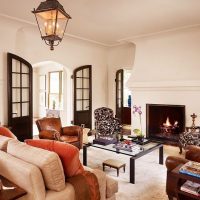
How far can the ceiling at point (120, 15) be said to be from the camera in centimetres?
382

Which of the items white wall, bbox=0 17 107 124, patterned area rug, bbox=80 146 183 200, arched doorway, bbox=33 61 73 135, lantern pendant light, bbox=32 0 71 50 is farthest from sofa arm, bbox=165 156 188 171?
arched doorway, bbox=33 61 73 135

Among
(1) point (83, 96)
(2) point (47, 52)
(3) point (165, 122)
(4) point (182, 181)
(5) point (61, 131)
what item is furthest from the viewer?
(1) point (83, 96)

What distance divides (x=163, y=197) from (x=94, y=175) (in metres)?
1.24

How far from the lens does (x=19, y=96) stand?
5.16 metres

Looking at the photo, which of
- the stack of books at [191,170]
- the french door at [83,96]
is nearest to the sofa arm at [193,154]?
the stack of books at [191,170]

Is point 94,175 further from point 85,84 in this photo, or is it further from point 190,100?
point 85,84

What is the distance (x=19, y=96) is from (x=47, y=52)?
1430mm

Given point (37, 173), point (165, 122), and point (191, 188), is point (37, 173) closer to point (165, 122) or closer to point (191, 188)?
point (191, 188)

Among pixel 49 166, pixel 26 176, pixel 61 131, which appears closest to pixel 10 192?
pixel 26 176

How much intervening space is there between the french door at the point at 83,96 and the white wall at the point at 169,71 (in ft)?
4.56

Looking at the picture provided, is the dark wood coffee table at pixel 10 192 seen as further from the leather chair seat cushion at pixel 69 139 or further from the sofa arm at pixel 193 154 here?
the leather chair seat cushion at pixel 69 139

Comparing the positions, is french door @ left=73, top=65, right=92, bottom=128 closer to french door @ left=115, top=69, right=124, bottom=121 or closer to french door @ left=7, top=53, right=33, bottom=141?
french door @ left=115, top=69, right=124, bottom=121

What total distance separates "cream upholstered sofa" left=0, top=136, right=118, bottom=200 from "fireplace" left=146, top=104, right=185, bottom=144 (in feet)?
13.8

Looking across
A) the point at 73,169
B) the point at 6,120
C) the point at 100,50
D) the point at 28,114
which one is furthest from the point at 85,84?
the point at 73,169
